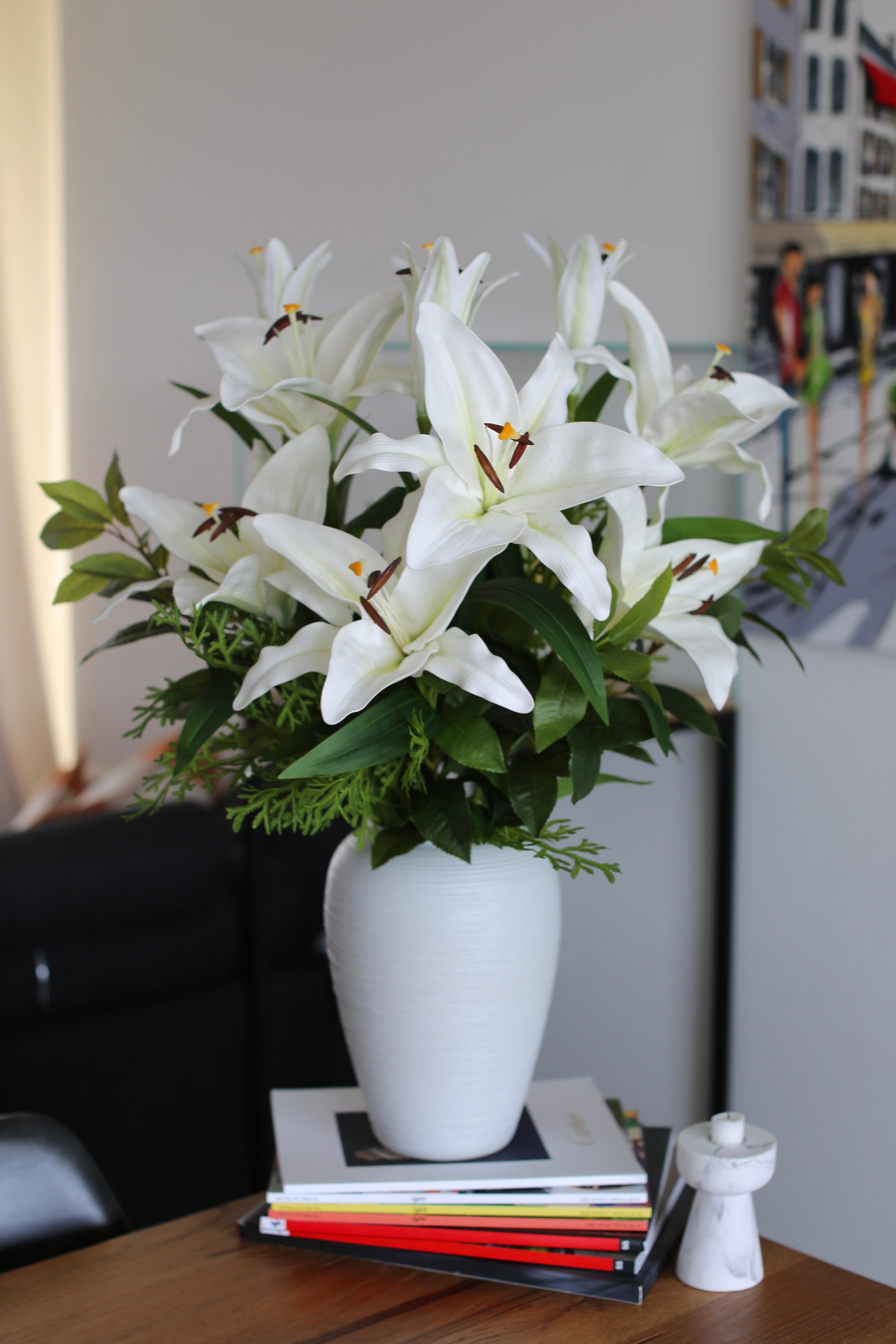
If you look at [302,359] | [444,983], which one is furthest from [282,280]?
[444,983]

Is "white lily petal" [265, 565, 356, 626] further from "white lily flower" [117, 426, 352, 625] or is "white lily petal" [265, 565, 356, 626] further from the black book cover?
the black book cover

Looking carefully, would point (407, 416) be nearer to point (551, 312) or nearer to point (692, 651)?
point (551, 312)

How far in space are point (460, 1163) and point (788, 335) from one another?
1022 millimetres

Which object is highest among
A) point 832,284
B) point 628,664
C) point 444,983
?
point 832,284

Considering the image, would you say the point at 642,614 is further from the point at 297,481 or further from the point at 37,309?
the point at 37,309

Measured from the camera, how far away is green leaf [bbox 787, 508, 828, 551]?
3.15 feet

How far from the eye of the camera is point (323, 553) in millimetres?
798

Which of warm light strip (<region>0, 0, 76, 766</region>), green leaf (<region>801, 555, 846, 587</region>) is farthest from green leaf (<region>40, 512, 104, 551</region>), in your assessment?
warm light strip (<region>0, 0, 76, 766</region>)

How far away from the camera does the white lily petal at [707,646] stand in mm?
843

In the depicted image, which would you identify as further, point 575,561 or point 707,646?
point 707,646

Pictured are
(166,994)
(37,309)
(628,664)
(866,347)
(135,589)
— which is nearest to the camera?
(628,664)

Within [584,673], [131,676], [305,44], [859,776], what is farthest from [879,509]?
[131,676]

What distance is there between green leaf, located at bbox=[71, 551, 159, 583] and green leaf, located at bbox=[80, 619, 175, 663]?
38 millimetres

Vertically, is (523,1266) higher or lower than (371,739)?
lower
